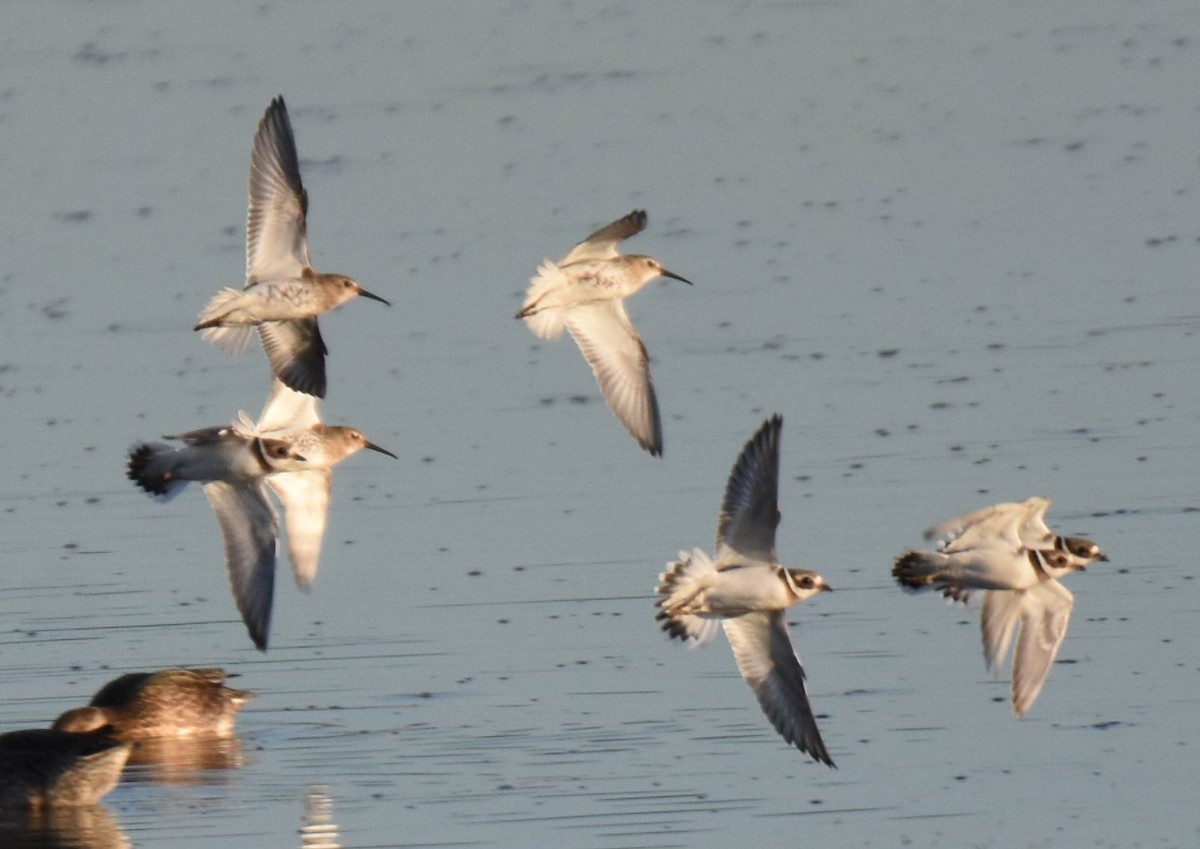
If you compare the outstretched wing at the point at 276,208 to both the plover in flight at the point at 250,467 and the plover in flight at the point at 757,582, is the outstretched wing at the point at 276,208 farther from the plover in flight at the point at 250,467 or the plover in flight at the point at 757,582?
the plover in flight at the point at 757,582

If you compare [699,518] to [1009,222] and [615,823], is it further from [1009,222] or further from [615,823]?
[1009,222]

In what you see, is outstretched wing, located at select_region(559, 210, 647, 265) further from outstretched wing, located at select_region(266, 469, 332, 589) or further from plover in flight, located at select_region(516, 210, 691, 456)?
outstretched wing, located at select_region(266, 469, 332, 589)

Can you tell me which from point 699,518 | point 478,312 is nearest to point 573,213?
point 478,312

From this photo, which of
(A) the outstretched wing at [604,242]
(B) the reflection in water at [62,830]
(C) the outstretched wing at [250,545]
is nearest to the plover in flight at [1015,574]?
(A) the outstretched wing at [604,242]

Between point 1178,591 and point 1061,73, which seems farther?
point 1061,73

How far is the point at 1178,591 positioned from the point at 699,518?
9.18 ft

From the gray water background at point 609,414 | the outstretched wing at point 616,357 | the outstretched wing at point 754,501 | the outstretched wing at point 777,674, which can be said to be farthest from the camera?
the outstretched wing at point 616,357

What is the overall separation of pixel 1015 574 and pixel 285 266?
3.64 meters

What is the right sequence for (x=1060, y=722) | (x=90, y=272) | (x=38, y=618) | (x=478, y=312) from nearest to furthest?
(x=1060, y=722) < (x=38, y=618) < (x=478, y=312) < (x=90, y=272)

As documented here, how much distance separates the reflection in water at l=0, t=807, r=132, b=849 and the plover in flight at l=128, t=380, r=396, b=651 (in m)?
1.17

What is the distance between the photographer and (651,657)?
15.3 m

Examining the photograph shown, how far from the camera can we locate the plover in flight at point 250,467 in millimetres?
13789

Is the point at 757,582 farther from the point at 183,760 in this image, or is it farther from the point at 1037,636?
the point at 183,760

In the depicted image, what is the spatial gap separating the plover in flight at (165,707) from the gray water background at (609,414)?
6.8 inches
